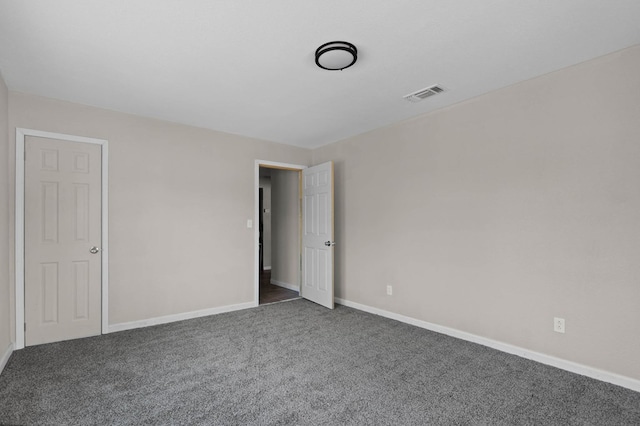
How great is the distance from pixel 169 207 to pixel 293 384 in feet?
8.69

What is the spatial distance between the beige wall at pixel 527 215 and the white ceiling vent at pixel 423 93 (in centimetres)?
43

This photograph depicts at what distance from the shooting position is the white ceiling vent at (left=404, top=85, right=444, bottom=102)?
9.83 feet

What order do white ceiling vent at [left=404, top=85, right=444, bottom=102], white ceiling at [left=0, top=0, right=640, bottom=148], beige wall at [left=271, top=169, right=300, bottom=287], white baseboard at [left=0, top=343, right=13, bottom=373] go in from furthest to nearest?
beige wall at [left=271, top=169, right=300, bottom=287]
white ceiling vent at [left=404, top=85, right=444, bottom=102]
white baseboard at [left=0, top=343, right=13, bottom=373]
white ceiling at [left=0, top=0, right=640, bottom=148]

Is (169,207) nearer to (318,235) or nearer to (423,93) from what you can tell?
(318,235)

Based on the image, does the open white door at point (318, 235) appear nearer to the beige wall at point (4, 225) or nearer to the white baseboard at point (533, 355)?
the white baseboard at point (533, 355)

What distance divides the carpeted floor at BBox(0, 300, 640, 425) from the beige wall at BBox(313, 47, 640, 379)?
370mm

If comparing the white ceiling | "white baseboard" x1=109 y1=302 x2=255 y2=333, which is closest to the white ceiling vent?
the white ceiling

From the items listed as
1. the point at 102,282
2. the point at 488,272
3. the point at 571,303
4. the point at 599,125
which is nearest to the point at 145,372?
the point at 102,282

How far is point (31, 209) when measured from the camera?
3125 mm

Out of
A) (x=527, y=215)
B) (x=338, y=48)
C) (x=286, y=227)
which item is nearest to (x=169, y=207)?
(x=286, y=227)

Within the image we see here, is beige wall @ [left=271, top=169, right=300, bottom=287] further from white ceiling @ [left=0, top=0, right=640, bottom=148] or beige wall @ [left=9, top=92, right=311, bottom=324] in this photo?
white ceiling @ [left=0, top=0, right=640, bottom=148]

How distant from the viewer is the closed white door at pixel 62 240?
10.3 feet

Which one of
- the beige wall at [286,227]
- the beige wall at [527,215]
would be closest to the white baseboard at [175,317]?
the beige wall at [286,227]

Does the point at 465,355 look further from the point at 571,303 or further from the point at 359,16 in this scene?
the point at 359,16
